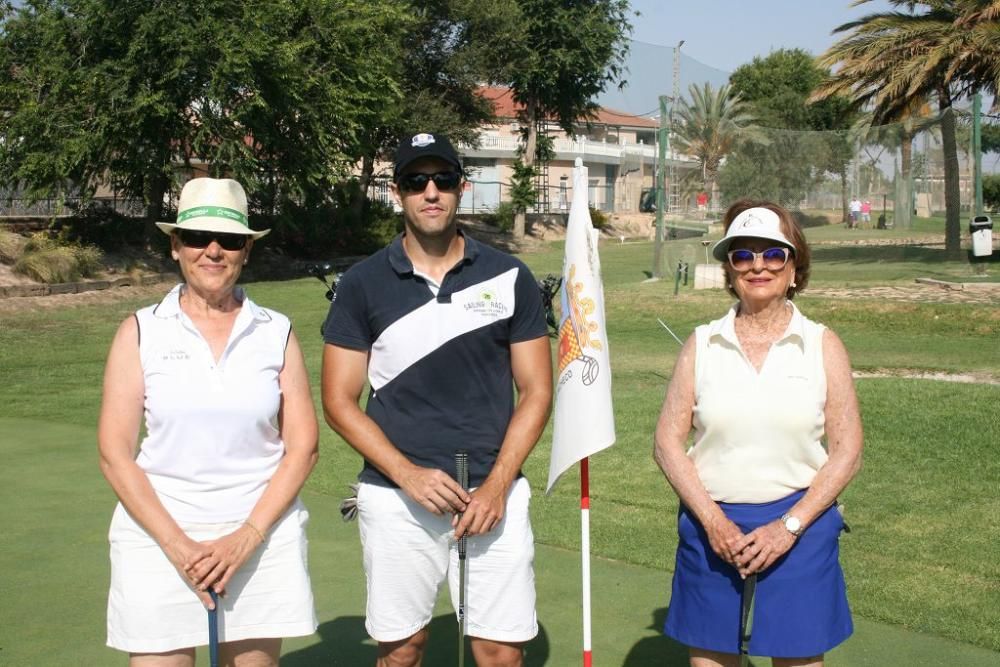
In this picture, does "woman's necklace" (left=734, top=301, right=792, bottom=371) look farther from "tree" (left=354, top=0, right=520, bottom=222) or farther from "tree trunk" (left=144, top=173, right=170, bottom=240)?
"tree" (left=354, top=0, right=520, bottom=222)

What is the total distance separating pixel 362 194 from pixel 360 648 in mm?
33663

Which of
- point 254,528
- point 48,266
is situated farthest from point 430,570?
point 48,266

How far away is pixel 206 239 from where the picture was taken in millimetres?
3223

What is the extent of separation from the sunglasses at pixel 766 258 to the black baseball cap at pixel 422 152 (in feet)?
2.96

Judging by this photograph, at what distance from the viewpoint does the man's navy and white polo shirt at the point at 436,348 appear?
337cm

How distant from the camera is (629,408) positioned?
32.6 feet

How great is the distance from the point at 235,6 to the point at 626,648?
925 inches

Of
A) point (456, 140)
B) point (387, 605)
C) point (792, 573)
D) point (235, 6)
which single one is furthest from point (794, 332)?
point (456, 140)

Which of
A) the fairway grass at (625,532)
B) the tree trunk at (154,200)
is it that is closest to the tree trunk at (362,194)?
the tree trunk at (154,200)

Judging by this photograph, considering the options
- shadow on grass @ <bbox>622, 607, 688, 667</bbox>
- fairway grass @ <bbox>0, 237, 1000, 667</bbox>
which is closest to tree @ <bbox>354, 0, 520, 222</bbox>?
fairway grass @ <bbox>0, 237, 1000, 667</bbox>

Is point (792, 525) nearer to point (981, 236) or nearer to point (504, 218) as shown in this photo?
point (981, 236)

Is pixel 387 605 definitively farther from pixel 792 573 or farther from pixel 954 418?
pixel 954 418

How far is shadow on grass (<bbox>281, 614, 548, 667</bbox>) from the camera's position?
14.5 feet

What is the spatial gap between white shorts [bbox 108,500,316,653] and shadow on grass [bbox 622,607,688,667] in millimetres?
1690
